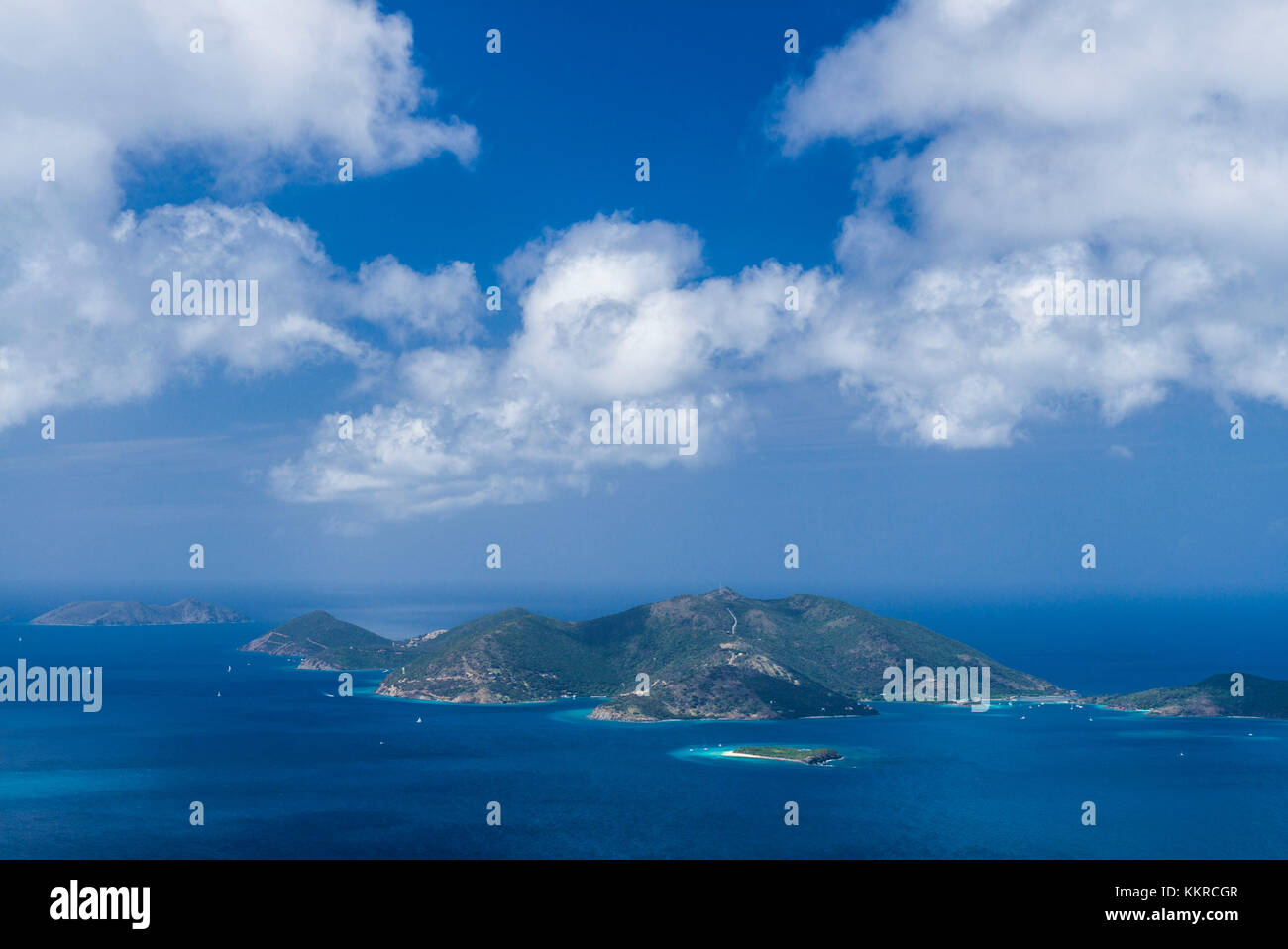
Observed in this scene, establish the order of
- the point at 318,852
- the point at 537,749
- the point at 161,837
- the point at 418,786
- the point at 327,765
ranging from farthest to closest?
the point at 537,749 < the point at 327,765 < the point at 418,786 < the point at 161,837 < the point at 318,852

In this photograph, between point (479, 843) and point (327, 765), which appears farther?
point (327, 765)

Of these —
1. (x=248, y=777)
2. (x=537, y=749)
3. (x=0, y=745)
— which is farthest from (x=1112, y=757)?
(x=0, y=745)

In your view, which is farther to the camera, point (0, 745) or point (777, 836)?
point (0, 745)

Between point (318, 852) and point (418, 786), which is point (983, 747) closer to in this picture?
point (418, 786)

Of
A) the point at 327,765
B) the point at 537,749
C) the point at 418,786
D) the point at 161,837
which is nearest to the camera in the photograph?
the point at 161,837

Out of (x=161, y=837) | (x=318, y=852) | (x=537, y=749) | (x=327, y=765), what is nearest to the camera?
(x=318, y=852)

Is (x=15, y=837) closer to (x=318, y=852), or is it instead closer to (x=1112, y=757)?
(x=318, y=852)

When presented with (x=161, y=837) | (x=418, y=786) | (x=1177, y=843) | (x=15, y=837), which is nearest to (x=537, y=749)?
(x=418, y=786)

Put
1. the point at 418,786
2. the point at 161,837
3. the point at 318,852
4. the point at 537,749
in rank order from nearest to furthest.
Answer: the point at 318,852 < the point at 161,837 < the point at 418,786 < the point at 537,749
